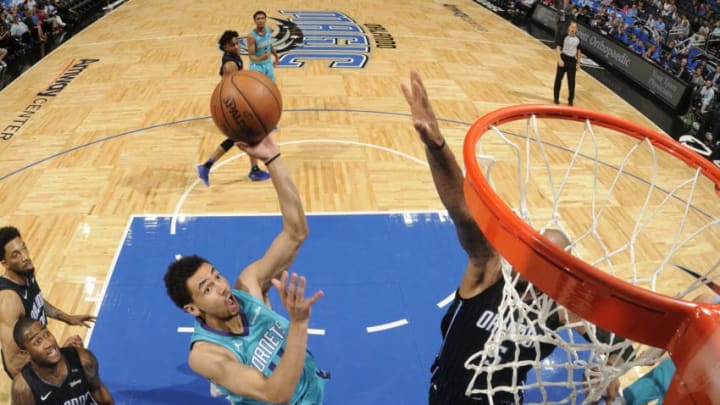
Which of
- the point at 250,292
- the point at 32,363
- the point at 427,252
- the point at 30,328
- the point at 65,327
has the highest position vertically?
the point at 250,292

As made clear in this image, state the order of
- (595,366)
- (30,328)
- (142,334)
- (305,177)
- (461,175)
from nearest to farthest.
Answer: (461,175) < (595,366) < (30,328) < (142,334) < (305,177)

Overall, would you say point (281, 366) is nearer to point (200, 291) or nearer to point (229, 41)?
point (200, 291)

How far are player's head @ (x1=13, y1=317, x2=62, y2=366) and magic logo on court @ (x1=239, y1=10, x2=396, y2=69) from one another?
8.71 m

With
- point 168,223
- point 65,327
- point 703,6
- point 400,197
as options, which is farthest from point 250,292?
point 703,6

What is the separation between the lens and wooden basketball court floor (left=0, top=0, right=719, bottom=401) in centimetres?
607

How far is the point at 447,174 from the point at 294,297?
816 mm

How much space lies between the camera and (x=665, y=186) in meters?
7.23

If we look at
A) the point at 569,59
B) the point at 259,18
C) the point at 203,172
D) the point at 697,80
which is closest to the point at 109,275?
the point at 203,172

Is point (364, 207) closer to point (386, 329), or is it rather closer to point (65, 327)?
point (386, 329)

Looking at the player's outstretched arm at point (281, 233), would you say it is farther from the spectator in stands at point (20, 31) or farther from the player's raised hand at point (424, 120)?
the spectator in stands at point (20, 31)

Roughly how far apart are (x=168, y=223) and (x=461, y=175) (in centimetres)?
442

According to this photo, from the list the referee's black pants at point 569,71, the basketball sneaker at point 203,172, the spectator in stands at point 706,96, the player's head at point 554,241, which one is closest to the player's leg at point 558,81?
the referee's black pants at point 569,71

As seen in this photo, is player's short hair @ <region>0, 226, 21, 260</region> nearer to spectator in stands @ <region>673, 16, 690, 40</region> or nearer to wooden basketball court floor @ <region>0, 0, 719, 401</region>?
wooden basketball court floor @ <region>0, 0, 719, 401</region>

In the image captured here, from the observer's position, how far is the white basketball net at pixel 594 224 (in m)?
2.42
